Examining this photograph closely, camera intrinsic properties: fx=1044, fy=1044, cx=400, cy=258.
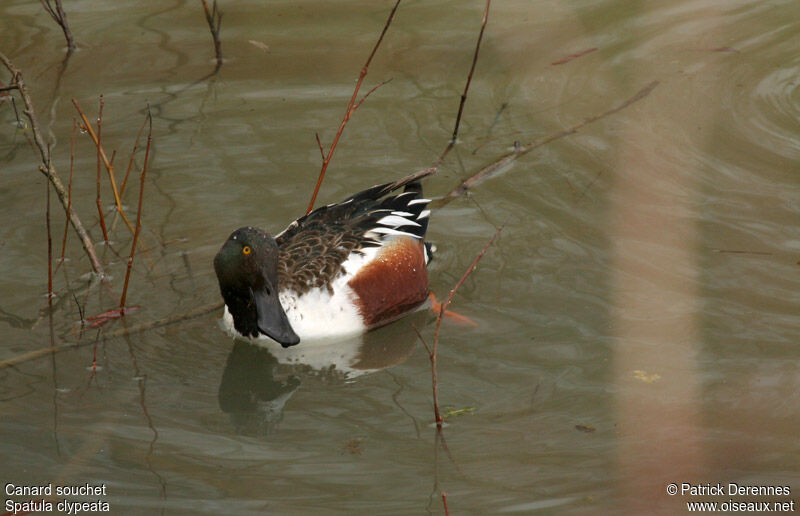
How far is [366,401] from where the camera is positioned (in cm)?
490

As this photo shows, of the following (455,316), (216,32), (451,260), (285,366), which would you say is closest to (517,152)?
(451,260)

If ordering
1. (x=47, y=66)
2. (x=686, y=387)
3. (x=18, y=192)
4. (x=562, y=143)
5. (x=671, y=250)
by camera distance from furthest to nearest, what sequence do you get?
(x=47, y=66) → (x=562, y=143) → (x=18, y=192) → (x=671, y=250) → (x=686, y=387)

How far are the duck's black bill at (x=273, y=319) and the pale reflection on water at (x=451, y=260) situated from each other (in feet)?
0.77

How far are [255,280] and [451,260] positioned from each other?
1470 millimetres

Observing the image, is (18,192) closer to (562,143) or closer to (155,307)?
(155,307)

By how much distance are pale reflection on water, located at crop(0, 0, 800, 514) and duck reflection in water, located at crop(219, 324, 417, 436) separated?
0.06 feet

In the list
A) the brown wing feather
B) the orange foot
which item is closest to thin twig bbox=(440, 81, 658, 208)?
the brown wing feather

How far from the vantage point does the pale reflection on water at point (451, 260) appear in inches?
171

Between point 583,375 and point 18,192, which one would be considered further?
point 18,192

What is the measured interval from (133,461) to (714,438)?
96.6 inches

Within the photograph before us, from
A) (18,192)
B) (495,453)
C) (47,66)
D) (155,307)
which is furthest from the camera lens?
(47,66)

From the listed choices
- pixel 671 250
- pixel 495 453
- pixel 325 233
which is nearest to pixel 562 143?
pixel 671 250

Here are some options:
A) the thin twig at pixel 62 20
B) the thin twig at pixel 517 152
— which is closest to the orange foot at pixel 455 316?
the thin twig at pixel 517 152

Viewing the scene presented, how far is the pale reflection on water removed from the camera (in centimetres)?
434
